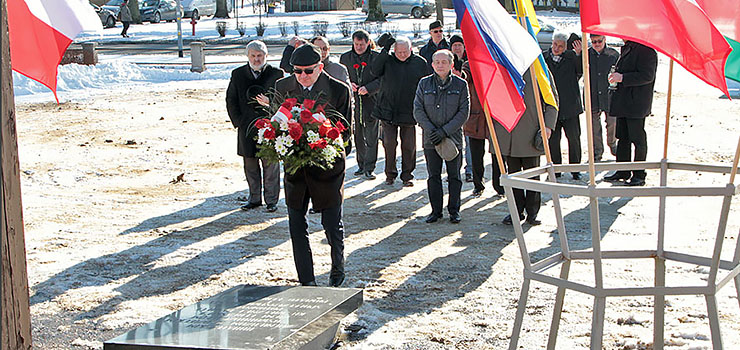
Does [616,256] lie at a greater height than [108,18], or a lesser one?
lesser

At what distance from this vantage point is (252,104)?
9.70 m

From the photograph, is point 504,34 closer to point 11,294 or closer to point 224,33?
point 11,294

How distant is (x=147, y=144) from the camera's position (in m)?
14.0

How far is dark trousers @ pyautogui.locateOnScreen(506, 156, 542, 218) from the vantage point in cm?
894

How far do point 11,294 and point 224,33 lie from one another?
121ft

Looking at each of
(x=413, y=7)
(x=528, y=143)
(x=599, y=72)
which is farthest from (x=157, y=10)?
(x=528, y=143)

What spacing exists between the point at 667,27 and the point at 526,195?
5.10 metres

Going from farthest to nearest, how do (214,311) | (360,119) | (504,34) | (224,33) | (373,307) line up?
(224,33), (360,119), (373,307), (214,311), (504,34)

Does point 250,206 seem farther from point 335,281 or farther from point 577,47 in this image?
point 577,47

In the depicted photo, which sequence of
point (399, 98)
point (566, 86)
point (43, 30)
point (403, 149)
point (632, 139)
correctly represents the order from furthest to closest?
1. point (403, 149)
2. point (399, 98)
3. point (566, 86)
4. point (632, 139)
5. point (43, 30)

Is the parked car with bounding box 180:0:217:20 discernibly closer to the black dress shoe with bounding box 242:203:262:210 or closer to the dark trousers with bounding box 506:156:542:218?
the black dress shoe with bounding box 242:203:262:210

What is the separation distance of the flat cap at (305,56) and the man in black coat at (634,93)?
467cm

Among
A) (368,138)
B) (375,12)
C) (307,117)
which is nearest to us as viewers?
(307,117)

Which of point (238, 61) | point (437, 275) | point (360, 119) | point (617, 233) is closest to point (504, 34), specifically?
point (437, 275)
